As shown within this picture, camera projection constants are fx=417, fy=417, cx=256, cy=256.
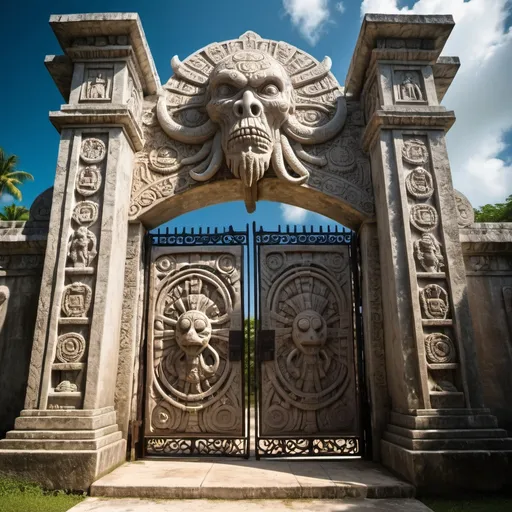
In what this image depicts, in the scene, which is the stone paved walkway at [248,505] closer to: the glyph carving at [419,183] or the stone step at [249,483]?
the stone step at [249,483]

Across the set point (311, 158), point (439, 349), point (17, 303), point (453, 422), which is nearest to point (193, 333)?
point (17, 303)

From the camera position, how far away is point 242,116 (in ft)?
17.9

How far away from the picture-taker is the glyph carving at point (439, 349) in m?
4.33

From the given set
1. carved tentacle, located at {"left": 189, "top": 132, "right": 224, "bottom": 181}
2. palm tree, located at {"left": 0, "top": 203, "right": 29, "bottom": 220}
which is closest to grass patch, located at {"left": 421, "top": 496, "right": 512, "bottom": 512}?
carved tentacle, located at {"left": 189, "top": 132, "right": 224, "bottom": 181}

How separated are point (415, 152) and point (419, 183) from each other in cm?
42

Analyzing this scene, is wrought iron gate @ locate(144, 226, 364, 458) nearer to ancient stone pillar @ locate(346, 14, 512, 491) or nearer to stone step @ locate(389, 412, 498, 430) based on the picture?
ancient stone pillar @ locate(346, 14, 512, 491)

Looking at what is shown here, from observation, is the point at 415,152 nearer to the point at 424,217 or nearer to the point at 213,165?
the point at 424,217

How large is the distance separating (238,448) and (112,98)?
15.4 ft

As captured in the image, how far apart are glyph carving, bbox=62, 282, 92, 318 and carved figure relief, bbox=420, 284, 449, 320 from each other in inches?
143

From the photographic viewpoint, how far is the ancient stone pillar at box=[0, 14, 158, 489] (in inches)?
156

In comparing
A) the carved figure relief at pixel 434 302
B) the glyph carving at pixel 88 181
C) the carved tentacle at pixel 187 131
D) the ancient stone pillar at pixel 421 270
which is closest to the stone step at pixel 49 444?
the glyph carving at pixel 88 181

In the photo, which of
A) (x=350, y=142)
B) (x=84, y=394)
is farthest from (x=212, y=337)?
(x=350, y=142)

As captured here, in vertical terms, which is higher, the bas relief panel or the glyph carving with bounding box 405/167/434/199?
the bas relief panel

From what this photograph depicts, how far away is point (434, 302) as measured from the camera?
452 cm
